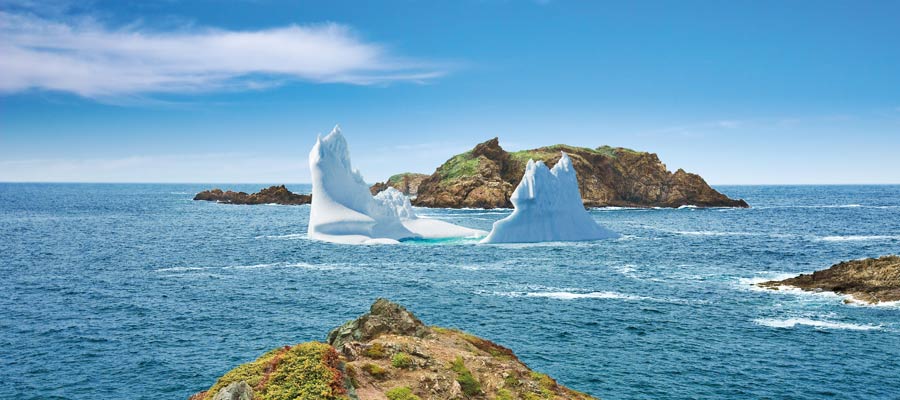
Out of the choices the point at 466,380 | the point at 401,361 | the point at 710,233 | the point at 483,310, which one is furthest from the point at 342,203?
the point at 466,380

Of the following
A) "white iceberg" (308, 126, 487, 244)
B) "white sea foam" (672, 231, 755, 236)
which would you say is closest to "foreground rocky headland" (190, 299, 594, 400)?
"white iceberg" (308, 126, 487, 244)

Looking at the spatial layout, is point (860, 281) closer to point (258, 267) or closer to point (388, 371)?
point (388, 371)

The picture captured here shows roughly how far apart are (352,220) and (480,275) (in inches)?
1189

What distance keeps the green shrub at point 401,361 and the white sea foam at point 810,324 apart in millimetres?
32152

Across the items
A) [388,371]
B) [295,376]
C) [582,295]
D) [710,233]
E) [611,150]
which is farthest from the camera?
[611,150]

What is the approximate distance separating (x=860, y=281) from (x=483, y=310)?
33325 millimetres

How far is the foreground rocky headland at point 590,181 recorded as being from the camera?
166 metres

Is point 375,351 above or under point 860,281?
above

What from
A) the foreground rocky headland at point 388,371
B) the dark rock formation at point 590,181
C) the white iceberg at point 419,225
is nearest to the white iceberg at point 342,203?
the white iceberg at point 419,225

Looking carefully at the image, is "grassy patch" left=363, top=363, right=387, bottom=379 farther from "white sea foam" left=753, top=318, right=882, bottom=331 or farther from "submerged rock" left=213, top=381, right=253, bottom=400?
"white sea foam" left=753, top=318, right=882, bottom=331

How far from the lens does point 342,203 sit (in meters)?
87.8

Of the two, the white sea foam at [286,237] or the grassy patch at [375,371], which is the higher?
the grassy patch at [375,371]

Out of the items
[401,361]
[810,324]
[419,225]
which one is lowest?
[810,324]

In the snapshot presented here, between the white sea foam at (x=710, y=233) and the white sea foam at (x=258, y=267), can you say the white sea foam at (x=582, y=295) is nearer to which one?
the white sea foam at (x=258, y=267)
